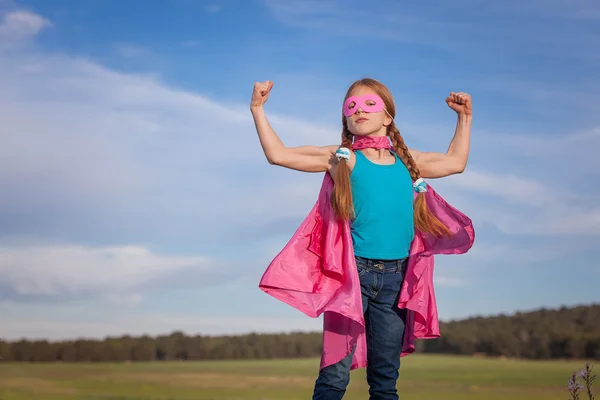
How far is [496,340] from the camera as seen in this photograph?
11.7 metres

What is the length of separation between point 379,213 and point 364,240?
223mm

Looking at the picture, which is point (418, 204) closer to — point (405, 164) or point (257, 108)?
point (405, 164)

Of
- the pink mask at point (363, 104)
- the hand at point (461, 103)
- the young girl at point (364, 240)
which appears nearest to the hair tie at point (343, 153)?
the young girl at point (364, 240)

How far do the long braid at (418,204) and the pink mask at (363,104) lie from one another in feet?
0.75

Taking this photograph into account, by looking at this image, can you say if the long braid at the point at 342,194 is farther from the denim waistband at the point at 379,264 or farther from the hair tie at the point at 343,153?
the denim waistband at the point at 379,264

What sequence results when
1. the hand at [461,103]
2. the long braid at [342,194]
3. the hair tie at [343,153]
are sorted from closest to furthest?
the long braid at [342,194]
the hair tie at [343,153]
the hand at [461,103]

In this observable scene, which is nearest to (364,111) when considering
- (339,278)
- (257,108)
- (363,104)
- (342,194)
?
(363,104)

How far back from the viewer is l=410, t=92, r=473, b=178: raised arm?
5215 mm

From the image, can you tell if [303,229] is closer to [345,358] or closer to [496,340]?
[345,358]

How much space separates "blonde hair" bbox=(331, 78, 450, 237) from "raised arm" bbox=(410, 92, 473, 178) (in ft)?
0.57

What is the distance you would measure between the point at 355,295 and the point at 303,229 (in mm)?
670

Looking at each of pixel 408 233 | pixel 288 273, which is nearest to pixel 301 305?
pixel 288 273

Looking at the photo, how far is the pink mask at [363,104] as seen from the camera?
491 centimetres

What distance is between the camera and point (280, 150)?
4.85 meters
